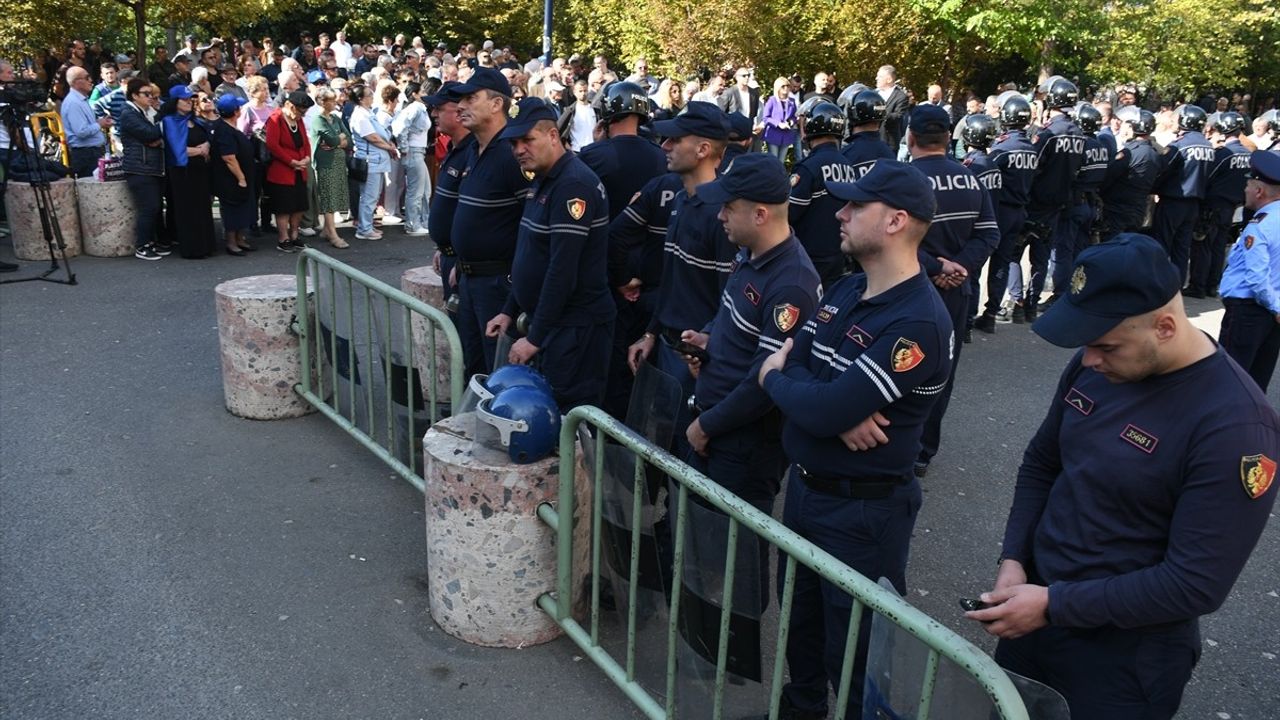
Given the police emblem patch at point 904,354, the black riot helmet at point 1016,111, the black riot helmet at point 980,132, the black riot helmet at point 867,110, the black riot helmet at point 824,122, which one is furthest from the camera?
the black riot helmet at point 1016,111

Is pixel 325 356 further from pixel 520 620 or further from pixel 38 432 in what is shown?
pixel 520 620

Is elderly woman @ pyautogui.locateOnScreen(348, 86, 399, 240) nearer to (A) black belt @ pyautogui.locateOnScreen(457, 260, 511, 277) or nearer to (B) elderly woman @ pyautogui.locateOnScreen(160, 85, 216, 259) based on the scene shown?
(B) elderly woman @ pyautogui.locateOnScreen(160, 85, 216, 259)

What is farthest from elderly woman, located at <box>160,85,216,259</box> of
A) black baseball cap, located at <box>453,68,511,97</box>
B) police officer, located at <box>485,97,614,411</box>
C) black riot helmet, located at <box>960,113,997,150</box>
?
black riot helmet, located at <box>960,113,997,150</box>

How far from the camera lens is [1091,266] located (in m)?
2.65

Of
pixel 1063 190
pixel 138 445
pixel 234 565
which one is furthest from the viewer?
pixel 1063 190

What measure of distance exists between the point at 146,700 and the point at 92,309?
625cm

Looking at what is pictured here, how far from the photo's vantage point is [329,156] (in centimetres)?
1189

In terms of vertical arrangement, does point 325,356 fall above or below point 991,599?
below

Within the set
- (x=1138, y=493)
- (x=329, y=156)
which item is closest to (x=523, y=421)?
(x=1138, y=493)

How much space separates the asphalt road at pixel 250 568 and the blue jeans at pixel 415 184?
5654 mm

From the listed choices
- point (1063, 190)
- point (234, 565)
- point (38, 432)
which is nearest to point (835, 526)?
point (234, 565)

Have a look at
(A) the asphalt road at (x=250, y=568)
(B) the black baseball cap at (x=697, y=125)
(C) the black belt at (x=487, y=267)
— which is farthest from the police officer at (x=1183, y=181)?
(C) the black belt at (x=487, y=267)

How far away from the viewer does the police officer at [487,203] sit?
5.81 meters

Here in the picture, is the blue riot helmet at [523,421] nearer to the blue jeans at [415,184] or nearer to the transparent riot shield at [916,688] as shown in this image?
the transparent riot shield at [916,688]
